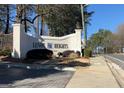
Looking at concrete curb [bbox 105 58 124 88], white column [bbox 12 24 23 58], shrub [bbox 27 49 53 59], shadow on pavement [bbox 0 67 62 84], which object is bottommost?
concrete curb [bbox 105 58 124 88]

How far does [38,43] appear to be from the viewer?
4053cm

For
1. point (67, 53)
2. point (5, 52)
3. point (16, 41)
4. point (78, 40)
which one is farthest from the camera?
point (78, 40)

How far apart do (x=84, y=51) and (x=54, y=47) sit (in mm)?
3548

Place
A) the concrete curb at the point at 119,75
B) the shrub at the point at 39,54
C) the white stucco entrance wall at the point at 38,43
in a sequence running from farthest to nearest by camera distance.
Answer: the shrub at the point at 39,54
the white stucco entrance wall at the point at 38,43
the concrete curb at the point at 119,75

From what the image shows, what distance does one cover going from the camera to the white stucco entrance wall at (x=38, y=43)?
3216cm

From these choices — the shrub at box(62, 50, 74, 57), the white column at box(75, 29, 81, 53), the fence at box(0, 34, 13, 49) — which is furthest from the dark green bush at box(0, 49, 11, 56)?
the white column at box(75, 29, 81, 53)

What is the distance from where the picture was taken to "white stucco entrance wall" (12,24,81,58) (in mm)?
32156

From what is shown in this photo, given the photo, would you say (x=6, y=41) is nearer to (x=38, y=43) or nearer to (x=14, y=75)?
(x=38, y=43)


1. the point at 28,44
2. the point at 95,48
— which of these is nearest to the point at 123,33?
the point at 95,48

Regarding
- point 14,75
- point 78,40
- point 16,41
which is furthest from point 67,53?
point 14,75

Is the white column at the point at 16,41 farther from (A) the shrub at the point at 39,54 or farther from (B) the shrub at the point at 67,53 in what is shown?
(B) the shrub at the point at 67,53

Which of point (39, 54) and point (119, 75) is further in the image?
point (39, 54)

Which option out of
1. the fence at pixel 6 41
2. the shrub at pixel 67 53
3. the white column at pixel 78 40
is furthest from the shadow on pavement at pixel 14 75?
the white column at pixel 78 40

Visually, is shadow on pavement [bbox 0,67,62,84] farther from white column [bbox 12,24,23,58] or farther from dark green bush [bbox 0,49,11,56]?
dark green bush [bbox 0,49,11,56]
